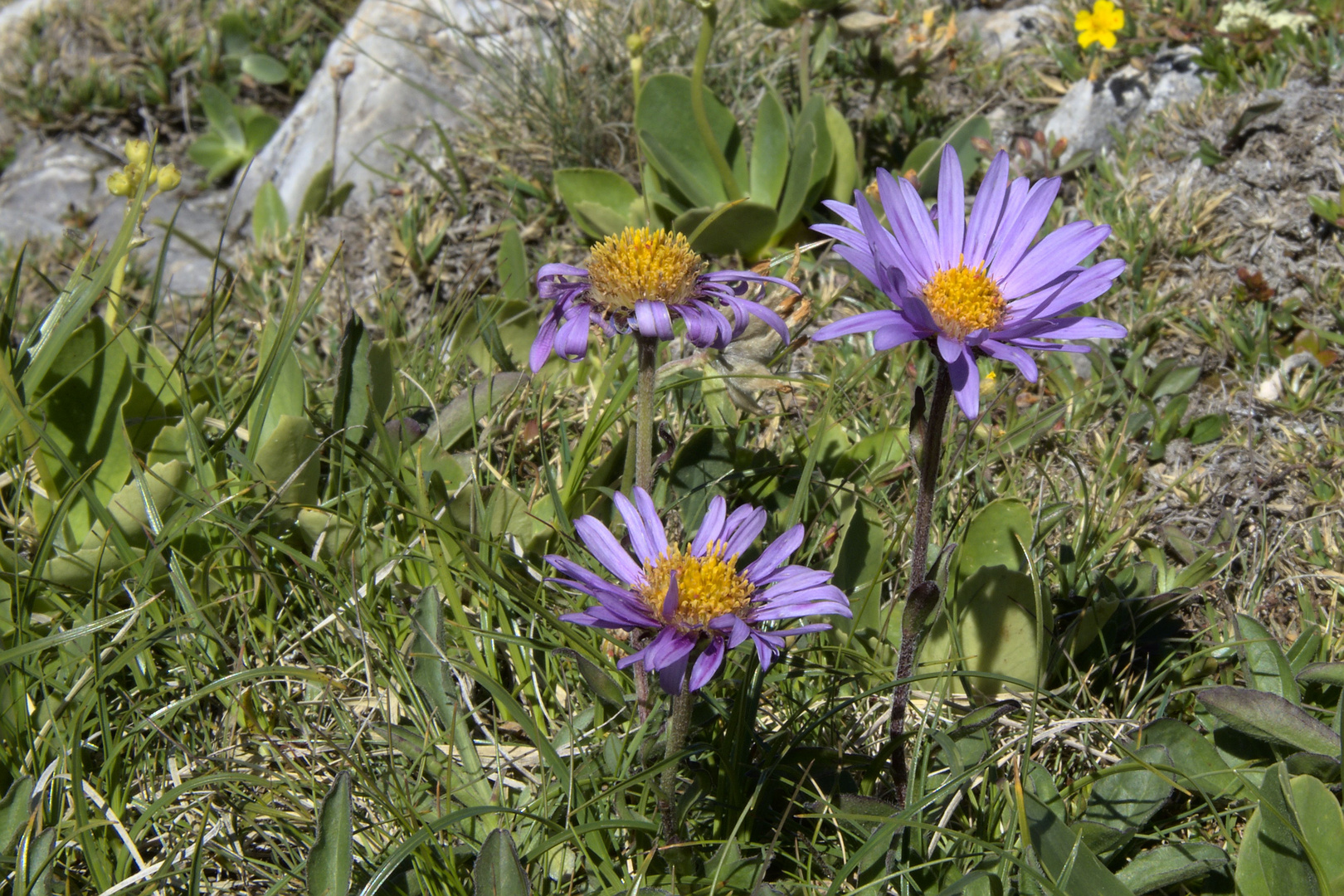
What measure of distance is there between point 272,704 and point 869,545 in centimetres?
128

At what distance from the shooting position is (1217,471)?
2.65 m

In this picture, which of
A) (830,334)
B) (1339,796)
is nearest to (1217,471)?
(1339,796)

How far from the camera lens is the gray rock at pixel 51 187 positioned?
5.07m

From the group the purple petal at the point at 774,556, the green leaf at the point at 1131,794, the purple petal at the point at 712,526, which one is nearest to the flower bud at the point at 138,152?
the purple petal at the point at 712,526

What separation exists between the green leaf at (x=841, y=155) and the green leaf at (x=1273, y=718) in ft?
6.77

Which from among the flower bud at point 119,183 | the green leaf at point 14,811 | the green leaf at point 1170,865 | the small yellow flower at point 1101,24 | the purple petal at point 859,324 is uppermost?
the small yellow flower at point 1101,24

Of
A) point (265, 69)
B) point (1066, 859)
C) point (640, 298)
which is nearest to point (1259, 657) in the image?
point (1066, 859)

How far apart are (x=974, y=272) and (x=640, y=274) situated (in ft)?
1.98

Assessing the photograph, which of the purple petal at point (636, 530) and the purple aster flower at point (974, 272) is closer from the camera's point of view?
the purple aster flower at point (974, 272)

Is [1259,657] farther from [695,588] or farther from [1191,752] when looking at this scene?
[695,588]

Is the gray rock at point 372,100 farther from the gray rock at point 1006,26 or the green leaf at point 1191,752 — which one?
the green leaf at point 1191,752

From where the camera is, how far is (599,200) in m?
3.51

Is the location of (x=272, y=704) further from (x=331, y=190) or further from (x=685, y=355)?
(x=331, y=190)

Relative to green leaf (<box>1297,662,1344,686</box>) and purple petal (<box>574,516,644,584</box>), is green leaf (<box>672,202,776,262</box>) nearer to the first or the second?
purple petal (<box>574,516,644,584</box>)
